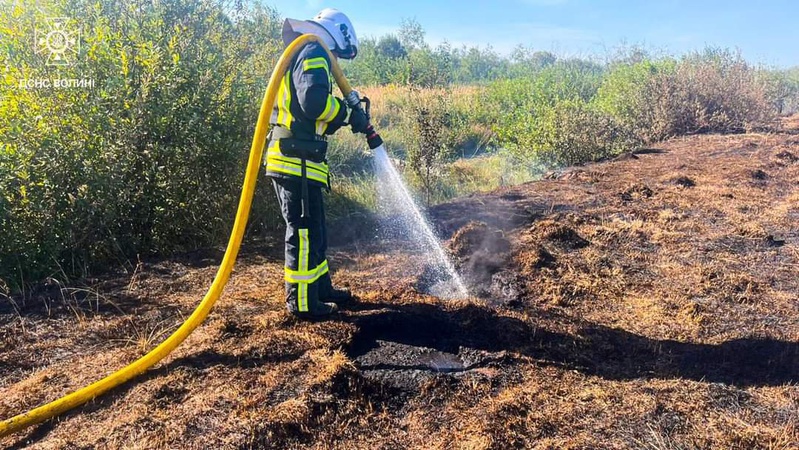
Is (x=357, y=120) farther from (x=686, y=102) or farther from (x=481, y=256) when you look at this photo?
(x=686, y=102)

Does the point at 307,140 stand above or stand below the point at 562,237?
above

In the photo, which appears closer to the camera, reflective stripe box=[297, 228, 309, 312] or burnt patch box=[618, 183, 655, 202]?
reflective stripe box=[297, 228, 309, 312]

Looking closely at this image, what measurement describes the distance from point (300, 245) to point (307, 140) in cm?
65

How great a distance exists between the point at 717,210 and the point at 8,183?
6629mm

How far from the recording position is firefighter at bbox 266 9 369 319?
2.82 m

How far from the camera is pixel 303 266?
3059 millimetres

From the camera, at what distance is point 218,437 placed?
2.14 m

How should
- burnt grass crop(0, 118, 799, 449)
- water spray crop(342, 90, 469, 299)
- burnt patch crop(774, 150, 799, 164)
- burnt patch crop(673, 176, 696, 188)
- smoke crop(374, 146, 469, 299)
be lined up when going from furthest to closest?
1. burnt patch crop(774, 150, 799, 164)
2. burnt patch crop(673, 176, 696, 188)
3. smoke crop(374, 146, 469, 299)
4. water spray crop(342, 90, 469, 299)
5. burnt grass crop(0, 118, 799, 449)

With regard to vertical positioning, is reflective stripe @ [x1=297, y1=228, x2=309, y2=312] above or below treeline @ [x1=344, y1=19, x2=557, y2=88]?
below

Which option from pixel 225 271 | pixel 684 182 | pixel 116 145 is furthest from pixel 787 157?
pixel 116 145

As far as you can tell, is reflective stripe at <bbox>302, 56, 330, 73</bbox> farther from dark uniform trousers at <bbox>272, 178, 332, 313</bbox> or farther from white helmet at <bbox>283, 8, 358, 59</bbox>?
dark uniform trousers at <bbox>272, 178, 332, 313</bbox>

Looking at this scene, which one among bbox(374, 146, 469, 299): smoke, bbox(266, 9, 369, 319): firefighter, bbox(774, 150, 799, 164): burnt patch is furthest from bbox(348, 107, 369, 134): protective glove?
bbox(774, 150, 799, 164): burnt patch

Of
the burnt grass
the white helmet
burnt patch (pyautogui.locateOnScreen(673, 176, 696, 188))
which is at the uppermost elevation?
the white helmet

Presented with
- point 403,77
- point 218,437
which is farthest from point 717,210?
point 218,437
